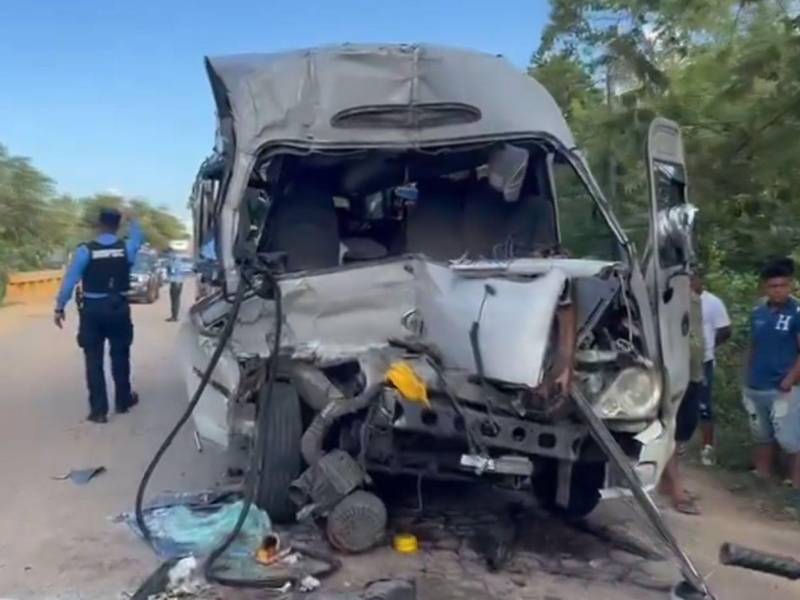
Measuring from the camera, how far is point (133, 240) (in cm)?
992

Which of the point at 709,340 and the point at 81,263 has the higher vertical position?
the point at 81,263

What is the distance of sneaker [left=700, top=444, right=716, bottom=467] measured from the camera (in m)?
8.34

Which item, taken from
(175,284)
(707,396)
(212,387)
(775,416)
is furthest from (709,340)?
(175,284)

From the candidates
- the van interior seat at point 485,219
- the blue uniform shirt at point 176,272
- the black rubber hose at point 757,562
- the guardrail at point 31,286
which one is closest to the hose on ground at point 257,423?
the van interior seat at point 485,219

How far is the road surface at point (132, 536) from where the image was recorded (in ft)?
17.6

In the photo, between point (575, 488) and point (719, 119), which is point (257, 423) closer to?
point (575, 488)

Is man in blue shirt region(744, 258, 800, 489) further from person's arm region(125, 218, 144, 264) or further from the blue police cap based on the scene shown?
the blue police cap

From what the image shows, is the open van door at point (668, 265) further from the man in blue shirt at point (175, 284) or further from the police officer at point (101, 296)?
the man in blue shirt at point (175, 284)

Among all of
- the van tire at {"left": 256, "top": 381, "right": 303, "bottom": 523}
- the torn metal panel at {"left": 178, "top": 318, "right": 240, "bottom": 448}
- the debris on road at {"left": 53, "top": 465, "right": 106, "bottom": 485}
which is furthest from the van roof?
the debris on road at {"left": 53, "top": 465, "right": 106, "bottom": 485}

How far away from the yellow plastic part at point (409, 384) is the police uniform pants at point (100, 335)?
4.77 metres

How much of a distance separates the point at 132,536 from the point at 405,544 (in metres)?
1.58

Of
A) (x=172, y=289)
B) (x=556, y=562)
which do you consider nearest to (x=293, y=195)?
(x=556, y=562)

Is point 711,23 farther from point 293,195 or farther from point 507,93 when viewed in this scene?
point 293,195

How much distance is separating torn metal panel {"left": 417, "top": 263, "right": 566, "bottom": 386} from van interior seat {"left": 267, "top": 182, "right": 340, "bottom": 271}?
3.84ft
